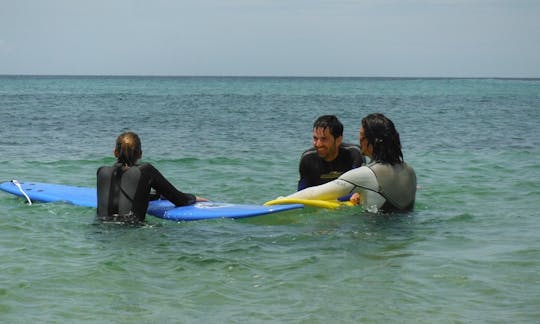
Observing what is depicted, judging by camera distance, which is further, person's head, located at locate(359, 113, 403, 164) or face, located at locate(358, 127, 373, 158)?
face, located at locate(358, 127, 373, 158)

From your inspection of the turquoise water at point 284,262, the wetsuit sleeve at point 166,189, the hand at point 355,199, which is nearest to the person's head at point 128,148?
the wetsuit sleeve at point 166,189

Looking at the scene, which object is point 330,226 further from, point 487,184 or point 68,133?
point 68,133

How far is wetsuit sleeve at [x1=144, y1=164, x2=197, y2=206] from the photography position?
768cm

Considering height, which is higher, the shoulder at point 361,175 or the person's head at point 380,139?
the person's head at point 380,139

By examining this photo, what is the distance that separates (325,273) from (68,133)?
1799 centimetres

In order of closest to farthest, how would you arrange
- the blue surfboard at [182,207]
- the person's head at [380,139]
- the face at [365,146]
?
the person's head at [380,139], the face at [365,146], the blue surfboard at [182,207]

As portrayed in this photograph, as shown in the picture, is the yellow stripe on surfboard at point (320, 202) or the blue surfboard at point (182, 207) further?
the blue surfboard at point (182, 207)

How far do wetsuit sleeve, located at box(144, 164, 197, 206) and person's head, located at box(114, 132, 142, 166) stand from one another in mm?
174

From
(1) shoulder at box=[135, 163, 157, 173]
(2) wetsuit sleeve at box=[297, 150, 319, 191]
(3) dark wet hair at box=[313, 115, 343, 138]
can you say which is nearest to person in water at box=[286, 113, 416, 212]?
(3) dark wet hair at box=[313, 115, 343, 138]

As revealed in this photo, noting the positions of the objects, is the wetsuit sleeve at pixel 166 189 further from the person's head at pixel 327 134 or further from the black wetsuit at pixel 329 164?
the person's head at pixel 327 134

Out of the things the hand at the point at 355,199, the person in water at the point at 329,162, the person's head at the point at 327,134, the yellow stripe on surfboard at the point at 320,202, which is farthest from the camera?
the person in water at the point at 329,162

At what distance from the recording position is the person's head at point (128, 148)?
757 cm

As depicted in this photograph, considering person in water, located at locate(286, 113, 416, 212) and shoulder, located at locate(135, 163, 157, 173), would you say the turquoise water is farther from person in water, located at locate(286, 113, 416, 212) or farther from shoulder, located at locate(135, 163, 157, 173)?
shoulder, located at locate(135, 163, 157, 173)

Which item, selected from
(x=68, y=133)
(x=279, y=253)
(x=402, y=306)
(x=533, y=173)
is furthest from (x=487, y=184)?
(x=68, y=133)
